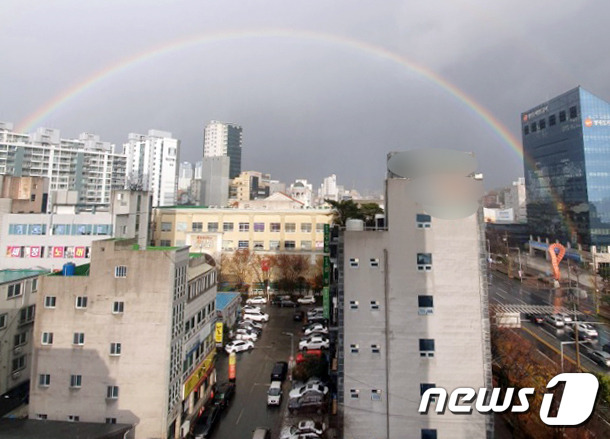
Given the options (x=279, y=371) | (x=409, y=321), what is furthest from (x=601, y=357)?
(x=279, y=371)

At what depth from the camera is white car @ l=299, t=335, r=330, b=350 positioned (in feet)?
88.4

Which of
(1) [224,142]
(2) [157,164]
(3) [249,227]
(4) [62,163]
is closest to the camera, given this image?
(3) [249,227]

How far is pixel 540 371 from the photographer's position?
18.5m

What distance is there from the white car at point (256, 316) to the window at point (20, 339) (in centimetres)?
1693

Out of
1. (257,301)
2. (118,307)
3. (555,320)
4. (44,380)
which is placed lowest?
(257,301)

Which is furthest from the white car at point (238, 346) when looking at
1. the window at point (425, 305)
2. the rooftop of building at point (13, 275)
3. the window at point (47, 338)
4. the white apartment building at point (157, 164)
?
the white apartment building at point (157, 164)

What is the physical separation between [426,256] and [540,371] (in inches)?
370

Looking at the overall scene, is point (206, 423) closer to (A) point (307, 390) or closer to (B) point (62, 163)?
(A) point (307, 390)

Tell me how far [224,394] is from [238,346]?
7.44 m

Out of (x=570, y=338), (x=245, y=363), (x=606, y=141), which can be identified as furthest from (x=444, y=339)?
(x=606, y=141)

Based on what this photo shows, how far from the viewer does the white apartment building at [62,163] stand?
77938 millimetres

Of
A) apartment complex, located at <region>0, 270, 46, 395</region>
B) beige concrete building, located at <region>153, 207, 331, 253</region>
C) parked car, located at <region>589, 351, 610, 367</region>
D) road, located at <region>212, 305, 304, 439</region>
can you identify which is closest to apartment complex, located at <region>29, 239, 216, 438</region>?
road, located at <region>212, 305, 304, 439</region>

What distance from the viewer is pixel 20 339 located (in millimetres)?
19781

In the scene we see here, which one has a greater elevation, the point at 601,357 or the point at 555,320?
the point at 555,320
